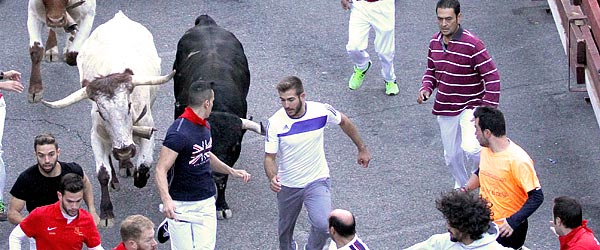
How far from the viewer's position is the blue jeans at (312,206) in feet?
30.3

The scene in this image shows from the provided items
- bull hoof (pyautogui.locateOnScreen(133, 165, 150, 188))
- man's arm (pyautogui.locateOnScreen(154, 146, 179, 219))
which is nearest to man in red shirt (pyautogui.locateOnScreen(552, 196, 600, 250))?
man's arm (pyautogui.locateOnScreen(154, 146, 179, 219))

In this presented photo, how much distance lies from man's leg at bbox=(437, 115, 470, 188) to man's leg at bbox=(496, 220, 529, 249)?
5.96ft

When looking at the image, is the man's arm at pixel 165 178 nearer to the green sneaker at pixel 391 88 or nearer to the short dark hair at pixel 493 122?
the short dark hair at pixel 493 122

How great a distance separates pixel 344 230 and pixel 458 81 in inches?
123

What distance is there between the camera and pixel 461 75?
1013cm

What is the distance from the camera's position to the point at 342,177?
37.3 feet

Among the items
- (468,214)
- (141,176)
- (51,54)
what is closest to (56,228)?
(141,176)

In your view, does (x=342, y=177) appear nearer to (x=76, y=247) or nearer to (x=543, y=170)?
(x=543, y=170)

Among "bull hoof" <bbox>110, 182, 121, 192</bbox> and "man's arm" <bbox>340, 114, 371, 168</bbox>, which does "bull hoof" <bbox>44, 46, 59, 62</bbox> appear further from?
"man's arm" <bbox>340, 114, 371, 168</bbox>

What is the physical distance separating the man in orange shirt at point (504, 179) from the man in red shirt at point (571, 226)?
0.27 metres

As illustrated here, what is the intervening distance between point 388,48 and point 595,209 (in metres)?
3.26

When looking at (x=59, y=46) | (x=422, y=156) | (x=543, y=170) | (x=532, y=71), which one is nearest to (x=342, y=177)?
(x=422, y=156)

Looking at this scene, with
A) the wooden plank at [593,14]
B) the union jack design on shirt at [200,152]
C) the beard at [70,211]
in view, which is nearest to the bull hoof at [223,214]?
the union jack design on shirt at [200,152]

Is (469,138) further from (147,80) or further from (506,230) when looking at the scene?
(147,80)
